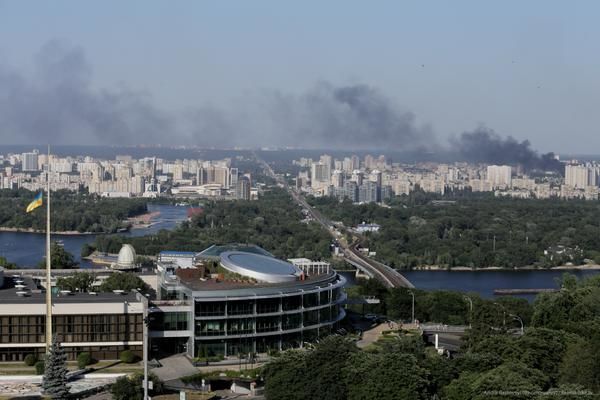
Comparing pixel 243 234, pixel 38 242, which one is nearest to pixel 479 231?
pixel 243 234

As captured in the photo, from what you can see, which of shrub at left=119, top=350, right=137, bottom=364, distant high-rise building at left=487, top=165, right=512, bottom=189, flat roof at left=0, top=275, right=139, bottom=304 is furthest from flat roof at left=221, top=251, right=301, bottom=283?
distant high-rise building at left=487, top=165, right=512, bottom=189

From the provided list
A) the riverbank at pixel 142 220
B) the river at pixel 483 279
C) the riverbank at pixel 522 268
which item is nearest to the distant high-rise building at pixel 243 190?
the riverbank at pixel 142 220

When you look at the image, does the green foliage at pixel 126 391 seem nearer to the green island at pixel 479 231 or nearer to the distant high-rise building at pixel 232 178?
the green island at pixel 479 231

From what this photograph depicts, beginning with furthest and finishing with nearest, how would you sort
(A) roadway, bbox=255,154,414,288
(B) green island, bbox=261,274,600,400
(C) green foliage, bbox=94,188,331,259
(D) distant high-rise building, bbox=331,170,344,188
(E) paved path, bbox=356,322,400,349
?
(D) distant high-rise building, bbox=331,170,344,188 → (C) green foliage, bbox=94,188,331,259 → (A) roadway, bbox=255,154,414,288 → (E) paved path, bbox=356,322,400,349 → (B) green island, bbox=261,274,600,400

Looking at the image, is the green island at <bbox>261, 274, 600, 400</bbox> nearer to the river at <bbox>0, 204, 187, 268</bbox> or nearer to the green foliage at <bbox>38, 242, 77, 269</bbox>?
the green foliage at <bbox>38, 242, 77, 269</bbox>

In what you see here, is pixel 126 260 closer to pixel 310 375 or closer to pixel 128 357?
pixel 128 357

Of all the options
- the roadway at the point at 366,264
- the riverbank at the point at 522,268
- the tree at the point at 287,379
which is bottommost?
the riverbank at the point at 522,268
